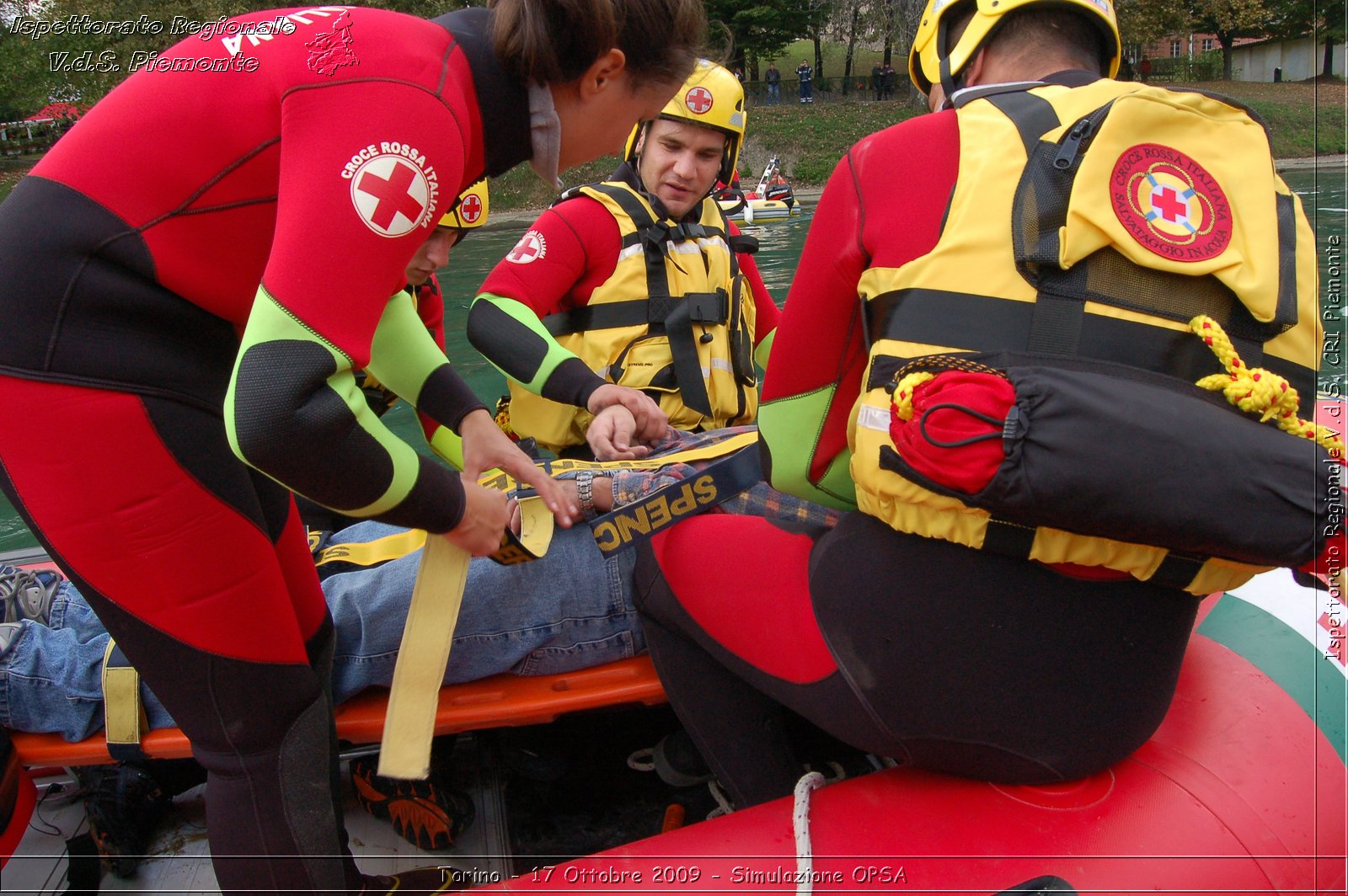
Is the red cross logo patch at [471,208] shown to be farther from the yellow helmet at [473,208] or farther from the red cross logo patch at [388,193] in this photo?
the red cross logo patch at [388,193]

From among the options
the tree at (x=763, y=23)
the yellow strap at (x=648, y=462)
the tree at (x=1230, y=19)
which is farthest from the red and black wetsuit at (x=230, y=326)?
the tree at (x=763, y=23)

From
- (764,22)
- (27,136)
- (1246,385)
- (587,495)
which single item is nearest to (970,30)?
(1246,385)

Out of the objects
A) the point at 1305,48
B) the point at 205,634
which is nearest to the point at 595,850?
the point at 205,634

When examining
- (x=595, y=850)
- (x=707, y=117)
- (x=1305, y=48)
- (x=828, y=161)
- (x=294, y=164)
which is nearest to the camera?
(x=294, y=164)

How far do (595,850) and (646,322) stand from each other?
1715mm

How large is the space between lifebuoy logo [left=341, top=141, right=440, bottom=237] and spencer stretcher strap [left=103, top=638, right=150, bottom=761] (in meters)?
1.17

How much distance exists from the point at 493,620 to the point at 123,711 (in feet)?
2.46

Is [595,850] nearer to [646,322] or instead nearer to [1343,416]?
[646,322]

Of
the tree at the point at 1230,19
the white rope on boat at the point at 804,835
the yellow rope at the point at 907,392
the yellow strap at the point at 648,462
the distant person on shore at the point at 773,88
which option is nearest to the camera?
the yellow rope at the point at 907,392

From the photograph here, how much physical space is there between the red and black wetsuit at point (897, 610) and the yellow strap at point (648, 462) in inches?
20.8

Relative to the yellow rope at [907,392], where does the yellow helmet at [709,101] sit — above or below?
above

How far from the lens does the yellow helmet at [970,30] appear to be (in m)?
1.63

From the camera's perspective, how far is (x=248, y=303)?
58.0 inches

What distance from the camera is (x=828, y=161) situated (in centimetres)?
2798
